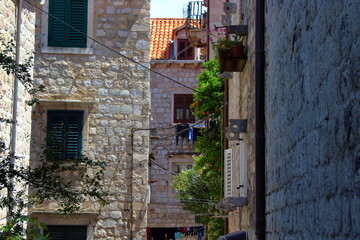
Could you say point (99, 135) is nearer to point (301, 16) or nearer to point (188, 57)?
point (301, 16)

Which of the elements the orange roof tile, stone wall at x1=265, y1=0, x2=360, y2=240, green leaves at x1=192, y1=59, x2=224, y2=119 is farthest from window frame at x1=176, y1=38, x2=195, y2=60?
stone wall at x1=265, y1=0, x2=360, y2=240

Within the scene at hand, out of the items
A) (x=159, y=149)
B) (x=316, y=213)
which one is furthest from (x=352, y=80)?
(x=159, y=149)

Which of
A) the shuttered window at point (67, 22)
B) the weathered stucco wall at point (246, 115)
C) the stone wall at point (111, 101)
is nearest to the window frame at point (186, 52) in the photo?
the stone wall at point (111, 101)

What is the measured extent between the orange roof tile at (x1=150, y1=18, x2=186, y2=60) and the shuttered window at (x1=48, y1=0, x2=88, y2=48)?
15.5 metres

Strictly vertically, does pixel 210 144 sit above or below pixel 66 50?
below

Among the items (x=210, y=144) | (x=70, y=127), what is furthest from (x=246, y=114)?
(x=210, y=144)

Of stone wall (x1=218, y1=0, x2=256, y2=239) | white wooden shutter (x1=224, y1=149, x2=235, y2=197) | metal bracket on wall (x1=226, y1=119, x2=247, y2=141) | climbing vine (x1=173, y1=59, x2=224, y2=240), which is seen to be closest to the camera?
stone wall (x1=218, y1=0, x2=256, y2=239)

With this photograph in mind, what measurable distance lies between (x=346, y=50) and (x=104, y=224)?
13388 mm

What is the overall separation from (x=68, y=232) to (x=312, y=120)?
40.5 feet

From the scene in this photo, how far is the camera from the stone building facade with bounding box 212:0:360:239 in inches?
169

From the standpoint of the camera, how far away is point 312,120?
5.43m

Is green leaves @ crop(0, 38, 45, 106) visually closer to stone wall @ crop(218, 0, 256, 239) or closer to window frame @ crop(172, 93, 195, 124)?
stone wall @ crop(218, 0, 256, 239)

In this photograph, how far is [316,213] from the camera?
5.25 meters

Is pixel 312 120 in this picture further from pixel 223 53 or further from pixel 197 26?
pixel 197 26
